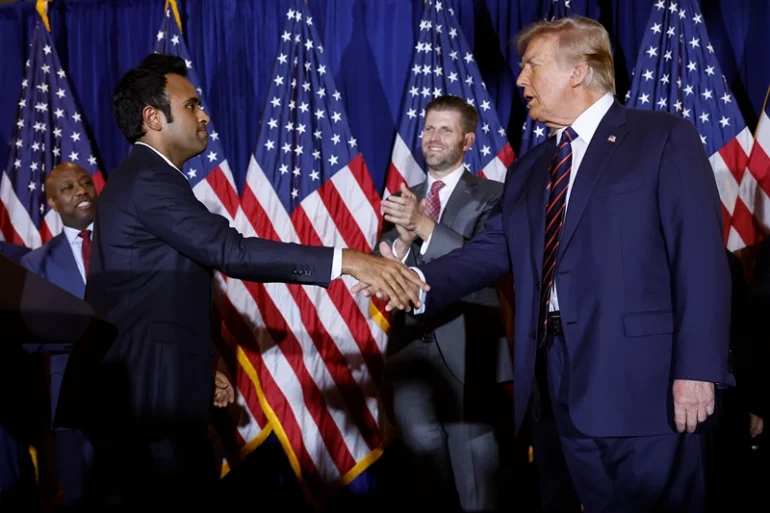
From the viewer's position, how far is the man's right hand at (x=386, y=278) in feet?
8.75

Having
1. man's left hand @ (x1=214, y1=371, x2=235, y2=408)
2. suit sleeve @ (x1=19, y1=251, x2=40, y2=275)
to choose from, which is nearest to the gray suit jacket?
man's left hand @ (x1=214, y1=371, x2=235, y2=408)

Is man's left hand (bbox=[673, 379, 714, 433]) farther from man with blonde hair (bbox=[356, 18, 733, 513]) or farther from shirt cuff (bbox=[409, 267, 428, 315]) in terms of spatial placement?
shirt cuff (bbox=[409, 267, 428, 315])

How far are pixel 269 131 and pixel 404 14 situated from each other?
3.34ft

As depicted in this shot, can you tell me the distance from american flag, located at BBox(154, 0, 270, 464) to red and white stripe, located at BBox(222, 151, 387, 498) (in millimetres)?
88

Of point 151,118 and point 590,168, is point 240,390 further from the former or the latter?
point 590,168

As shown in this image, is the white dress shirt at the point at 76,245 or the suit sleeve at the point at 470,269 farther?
the white dress shirt at the point at 76,245

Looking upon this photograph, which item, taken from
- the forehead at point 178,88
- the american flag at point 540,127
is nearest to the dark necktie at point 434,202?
the american flag at point 540,127

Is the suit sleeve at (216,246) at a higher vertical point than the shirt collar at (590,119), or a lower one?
lower

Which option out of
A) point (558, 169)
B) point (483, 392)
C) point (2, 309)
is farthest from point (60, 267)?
point (2, 309)

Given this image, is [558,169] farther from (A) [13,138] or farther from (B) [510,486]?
(A) [13,138]

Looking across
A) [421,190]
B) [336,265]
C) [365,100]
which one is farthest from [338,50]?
[336,265]

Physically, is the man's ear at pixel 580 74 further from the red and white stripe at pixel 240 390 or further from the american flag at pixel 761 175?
the red and white stripe at pixel 240 390

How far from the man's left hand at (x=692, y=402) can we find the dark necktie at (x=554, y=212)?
0.41 metres

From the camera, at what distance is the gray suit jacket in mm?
3574
